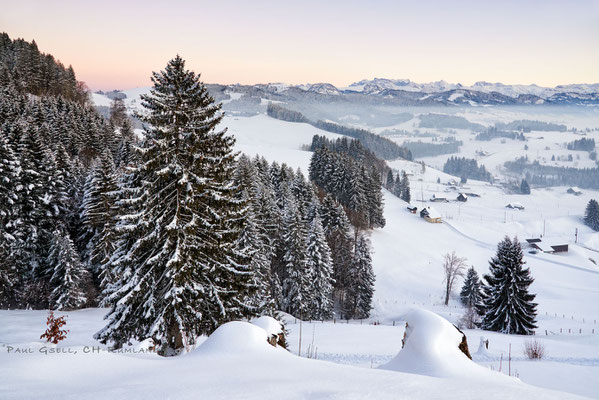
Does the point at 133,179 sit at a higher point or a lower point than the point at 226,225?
higher

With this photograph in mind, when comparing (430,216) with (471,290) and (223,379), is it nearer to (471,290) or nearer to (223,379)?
(471,290)

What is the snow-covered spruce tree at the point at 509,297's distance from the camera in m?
31.0

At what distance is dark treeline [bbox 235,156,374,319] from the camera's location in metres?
34.3

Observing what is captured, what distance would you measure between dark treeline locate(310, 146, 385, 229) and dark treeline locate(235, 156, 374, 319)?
42.7 feet

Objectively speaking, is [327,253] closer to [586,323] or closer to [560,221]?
[586,323]

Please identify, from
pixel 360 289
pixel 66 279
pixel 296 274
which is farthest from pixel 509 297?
pixel 66 279

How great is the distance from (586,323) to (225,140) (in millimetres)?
47306

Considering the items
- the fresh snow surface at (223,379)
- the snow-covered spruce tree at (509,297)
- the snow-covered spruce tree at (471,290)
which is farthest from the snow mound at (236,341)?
the snow-covered spruce tree at (471,290)

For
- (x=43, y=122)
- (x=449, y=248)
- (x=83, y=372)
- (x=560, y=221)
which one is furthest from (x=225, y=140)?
(x=560, y=221)

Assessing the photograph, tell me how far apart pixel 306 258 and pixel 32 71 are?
81449mm

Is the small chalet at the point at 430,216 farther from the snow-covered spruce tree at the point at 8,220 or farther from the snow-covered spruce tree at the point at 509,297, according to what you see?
the snow-covered spruce tree at the point at 8,220

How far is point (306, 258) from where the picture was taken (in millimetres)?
36031

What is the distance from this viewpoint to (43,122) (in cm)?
5038

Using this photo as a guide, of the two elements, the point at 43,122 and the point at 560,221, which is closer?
the point at 43,122
